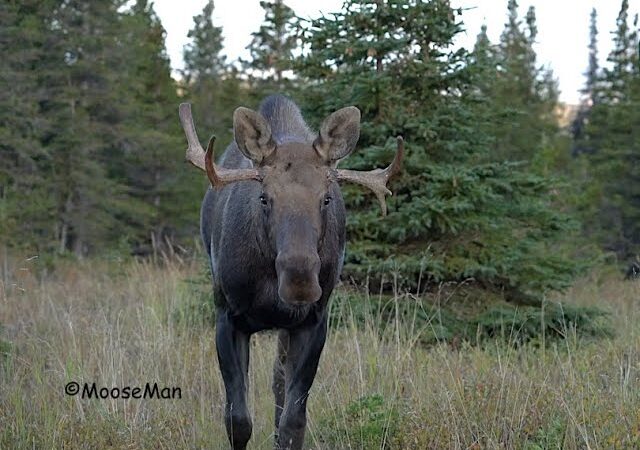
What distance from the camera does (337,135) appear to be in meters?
4.79

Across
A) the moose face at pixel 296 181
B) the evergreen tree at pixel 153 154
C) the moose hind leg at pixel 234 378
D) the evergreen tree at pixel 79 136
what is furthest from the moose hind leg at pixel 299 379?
the evergreen tree at pixel 153 154

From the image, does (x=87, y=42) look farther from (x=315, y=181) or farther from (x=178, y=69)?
(x=315, y=181)

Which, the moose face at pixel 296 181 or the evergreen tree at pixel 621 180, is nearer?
the moose face at pixel 296 181

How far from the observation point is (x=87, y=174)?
2322cm

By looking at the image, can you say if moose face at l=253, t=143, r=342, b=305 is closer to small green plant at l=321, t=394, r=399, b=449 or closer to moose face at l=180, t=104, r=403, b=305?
moose face at l=180, t=104, r=403, b=305

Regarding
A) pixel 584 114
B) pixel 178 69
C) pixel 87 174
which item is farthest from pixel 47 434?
pixel 584 114

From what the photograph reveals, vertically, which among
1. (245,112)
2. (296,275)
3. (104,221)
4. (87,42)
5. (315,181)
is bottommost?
(104,221)

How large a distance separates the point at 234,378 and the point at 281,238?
148 centimetres

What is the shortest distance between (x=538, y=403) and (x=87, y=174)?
19.6 m

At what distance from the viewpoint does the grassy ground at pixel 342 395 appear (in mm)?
5148

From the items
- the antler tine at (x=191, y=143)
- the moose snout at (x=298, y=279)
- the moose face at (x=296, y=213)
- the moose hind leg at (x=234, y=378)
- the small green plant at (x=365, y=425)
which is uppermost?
the antler tine at (x=191, y=143)

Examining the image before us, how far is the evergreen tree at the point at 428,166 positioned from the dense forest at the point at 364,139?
0.08 feet

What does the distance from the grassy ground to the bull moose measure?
1.76 ft

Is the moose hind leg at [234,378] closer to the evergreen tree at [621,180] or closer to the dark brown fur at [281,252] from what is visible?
the dark brown fur at [281,252]
